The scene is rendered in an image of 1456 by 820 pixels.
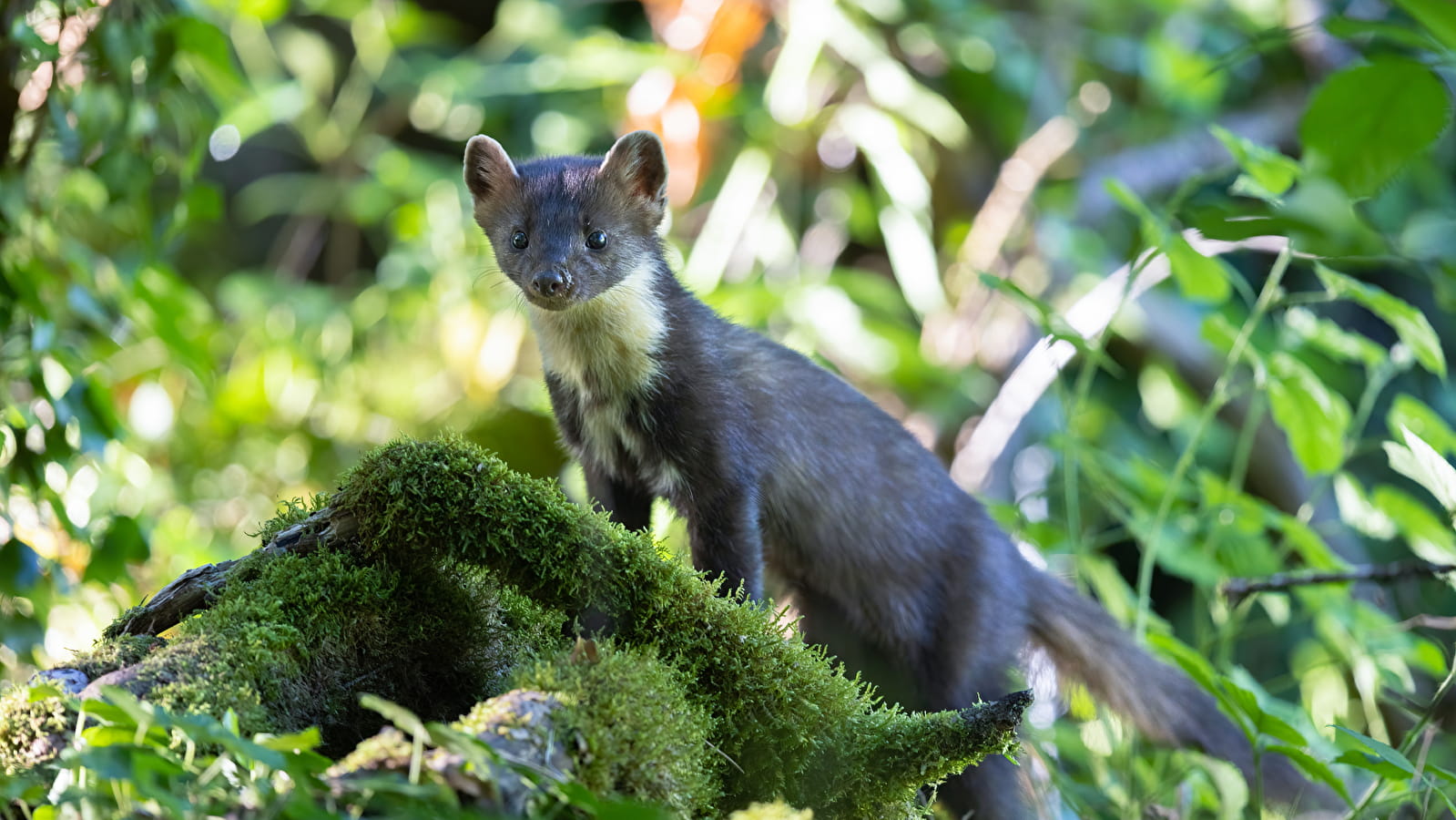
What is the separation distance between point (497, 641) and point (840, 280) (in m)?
4.04

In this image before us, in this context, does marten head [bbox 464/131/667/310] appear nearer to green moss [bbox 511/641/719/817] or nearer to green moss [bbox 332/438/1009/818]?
green moss [bbox 332/438/1009/818]

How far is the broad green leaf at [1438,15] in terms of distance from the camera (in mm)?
1565

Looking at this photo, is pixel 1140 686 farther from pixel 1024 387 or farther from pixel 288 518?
pixel 288 518

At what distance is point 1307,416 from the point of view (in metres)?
3.45

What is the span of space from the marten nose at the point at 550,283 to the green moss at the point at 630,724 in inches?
49.4

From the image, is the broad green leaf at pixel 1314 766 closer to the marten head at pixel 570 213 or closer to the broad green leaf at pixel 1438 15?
the broad green leaf at pixel 1438 15

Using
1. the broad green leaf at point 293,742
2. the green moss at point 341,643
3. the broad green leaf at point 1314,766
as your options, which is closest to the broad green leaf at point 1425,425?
the broad green leaf at point 1314,766

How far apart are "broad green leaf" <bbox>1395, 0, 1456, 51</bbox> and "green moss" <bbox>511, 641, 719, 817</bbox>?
4.70 feet

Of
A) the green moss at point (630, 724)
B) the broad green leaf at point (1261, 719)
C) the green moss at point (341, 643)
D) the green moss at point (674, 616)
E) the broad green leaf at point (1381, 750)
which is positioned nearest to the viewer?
the green moss at point (630, 724)

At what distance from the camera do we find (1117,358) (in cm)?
716

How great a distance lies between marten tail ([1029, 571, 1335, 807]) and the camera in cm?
360

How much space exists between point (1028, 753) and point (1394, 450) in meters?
1.40

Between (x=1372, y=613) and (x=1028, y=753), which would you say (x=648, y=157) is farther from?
(x=1372, y=613)

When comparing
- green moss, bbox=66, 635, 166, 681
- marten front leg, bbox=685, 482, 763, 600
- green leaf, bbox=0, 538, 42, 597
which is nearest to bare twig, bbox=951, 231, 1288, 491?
marten front leg, bbox=685, 482, 763, 600
